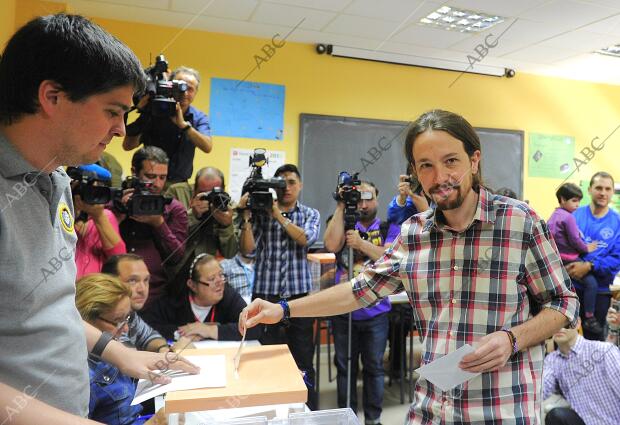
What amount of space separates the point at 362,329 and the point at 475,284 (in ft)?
5.91

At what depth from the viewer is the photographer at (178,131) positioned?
2.47m

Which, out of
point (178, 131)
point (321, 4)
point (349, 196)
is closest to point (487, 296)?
point (349, 196)

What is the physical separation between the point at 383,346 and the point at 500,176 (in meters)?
3.23

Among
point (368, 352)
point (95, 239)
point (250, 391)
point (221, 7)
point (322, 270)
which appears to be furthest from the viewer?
point (322, 270)

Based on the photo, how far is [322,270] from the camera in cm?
372

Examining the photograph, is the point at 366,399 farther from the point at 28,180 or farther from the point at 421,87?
the point at 421,87

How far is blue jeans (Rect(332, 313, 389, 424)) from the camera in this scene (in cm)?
276

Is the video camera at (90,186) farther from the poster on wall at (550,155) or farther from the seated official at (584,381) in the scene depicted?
the poster on wall at (550,155)

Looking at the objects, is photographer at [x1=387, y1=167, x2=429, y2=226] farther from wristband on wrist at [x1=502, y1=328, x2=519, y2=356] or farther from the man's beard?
wristband on wrist at [x1=502, y1=328, x2=519, y2=356]

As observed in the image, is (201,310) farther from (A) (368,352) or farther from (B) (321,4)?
(B) (321,4)

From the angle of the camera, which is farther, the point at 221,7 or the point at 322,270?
the point at 322,270

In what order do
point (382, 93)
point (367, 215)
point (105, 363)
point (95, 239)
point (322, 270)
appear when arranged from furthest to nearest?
point (382, 93) < point (322, 270) < point (367, 215) < point (95, 239) < point (105, 363)

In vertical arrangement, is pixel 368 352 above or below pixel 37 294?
below

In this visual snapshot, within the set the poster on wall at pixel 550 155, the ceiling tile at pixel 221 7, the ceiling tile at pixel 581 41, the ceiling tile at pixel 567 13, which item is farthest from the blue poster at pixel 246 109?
the poster on wall at pixel 550 155
